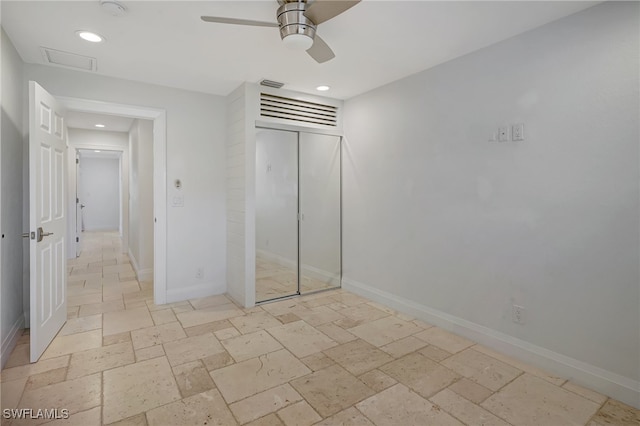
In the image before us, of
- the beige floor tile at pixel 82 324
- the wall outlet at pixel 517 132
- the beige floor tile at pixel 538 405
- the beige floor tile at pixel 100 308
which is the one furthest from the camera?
the beige floor tile at pixel 100 308

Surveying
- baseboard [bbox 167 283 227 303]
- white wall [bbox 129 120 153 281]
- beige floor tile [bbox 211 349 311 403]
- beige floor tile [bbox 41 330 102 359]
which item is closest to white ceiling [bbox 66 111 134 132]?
white wall [bbox 129 120 153 281]

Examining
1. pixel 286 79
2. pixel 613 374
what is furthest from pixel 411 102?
pixel 613 374

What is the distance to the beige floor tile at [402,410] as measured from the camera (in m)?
A: 1.89

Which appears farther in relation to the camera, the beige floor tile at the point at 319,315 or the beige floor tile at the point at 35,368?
the beige floor tile at the point at 319,315

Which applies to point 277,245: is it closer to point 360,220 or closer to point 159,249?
point 360,220

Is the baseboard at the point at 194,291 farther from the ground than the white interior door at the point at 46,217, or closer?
closer

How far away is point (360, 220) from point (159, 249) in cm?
241

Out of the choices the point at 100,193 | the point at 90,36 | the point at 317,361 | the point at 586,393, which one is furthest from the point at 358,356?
the point at 100,193

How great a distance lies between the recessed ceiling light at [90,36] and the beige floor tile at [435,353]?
11.8ft

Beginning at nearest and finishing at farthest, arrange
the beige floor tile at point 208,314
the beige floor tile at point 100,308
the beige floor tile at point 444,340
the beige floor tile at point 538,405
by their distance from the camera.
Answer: the beige floor tile at point 538,405
the beige floor tile at point 444,340
the beige floor tile at point 208,314
the beige floor tile at point 100,308

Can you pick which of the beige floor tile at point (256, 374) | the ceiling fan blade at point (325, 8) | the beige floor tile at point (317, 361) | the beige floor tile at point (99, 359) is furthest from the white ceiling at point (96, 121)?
the beige floor tile at point (317, 361)

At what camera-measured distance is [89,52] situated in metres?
2.85

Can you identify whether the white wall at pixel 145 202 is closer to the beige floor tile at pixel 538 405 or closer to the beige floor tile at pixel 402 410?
the beige floor tile at pixel 402 410

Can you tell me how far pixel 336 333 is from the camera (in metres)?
3.08
